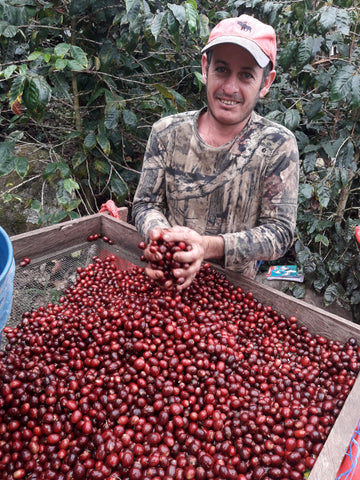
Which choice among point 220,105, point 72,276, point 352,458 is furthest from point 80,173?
point 352,458

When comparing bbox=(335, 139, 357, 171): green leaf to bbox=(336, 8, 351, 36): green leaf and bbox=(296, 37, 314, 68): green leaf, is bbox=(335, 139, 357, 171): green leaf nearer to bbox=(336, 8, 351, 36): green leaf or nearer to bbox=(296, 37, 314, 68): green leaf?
bbox=(296, 37, 314, 68): green leaf

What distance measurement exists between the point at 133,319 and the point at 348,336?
3.39ft

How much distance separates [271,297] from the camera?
194 centimetres

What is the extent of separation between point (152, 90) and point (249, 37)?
1.99 metres

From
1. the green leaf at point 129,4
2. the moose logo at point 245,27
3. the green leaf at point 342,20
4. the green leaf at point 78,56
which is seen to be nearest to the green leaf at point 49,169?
the green leaf at point 78,56

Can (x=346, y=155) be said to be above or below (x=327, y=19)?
below

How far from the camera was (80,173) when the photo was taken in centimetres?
369

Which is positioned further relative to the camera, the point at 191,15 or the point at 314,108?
the point at 314,108

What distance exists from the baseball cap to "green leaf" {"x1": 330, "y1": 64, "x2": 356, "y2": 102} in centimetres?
90

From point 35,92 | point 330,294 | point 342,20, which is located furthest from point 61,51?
point 330,294

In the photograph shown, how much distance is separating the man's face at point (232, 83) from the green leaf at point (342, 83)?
2.75 ft

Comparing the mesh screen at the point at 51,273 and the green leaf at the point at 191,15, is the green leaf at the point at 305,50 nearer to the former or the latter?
the green leaf at the point at 191,15

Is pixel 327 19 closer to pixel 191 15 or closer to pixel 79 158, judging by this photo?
pixel 191 15

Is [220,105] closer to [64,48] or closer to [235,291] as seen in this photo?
[235,291]
